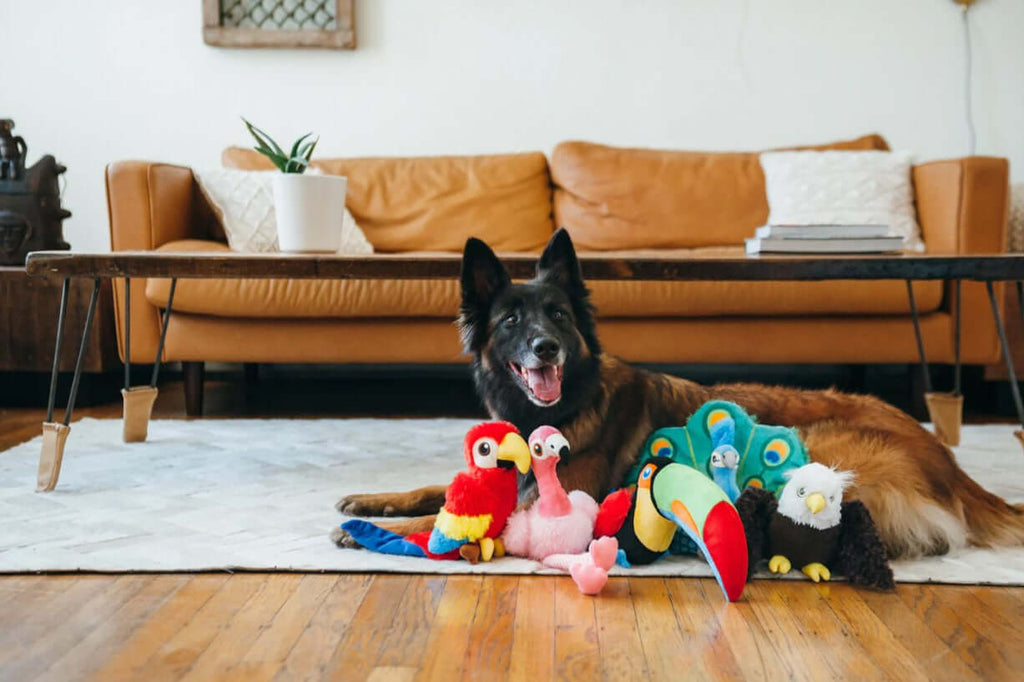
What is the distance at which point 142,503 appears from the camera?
80.7 inches

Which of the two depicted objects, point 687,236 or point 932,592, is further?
point 687,236

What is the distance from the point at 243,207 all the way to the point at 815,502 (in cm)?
261

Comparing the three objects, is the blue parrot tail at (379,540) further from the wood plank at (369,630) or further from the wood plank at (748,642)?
the wood plank at (748,642)

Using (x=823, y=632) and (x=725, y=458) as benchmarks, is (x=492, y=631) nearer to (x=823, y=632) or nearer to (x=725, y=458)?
(x=823, y=632)

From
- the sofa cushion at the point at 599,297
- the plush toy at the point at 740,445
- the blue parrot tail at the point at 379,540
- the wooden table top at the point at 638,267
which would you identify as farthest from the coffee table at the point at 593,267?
the sofa cushion at the point at 599,297

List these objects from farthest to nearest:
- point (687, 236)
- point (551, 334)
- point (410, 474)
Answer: point (687, 236) → point (410, 474) → point (551, 334)

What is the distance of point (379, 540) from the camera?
1.70m

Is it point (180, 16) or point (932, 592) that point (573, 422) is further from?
point (180, 16)

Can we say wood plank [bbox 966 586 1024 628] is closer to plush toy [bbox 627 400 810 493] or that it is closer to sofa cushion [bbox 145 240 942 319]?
plush toy [bbox 627 400 810 493]

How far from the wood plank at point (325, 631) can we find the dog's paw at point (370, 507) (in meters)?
0.37

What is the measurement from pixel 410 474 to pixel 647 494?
91 centimetres

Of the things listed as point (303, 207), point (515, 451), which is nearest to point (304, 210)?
point (303, 207)

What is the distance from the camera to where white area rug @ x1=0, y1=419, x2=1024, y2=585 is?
163cm

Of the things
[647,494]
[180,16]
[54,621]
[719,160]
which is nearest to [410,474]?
[647,494]
